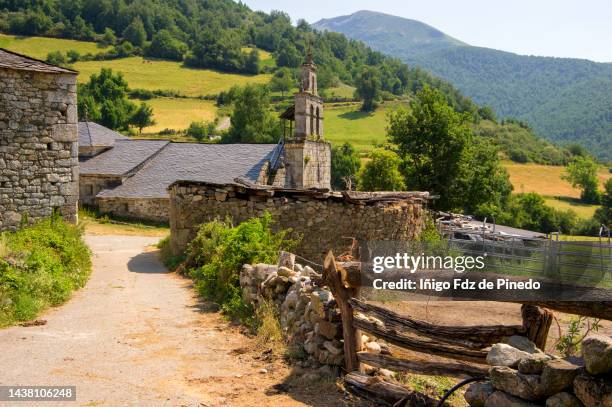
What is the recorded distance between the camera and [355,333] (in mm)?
5898

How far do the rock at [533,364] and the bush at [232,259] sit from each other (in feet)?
16.0

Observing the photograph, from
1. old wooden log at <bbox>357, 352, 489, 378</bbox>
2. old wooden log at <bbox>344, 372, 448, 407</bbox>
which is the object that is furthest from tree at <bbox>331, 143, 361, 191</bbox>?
old wooden log at <bbox>344, 372, 448, 407</bbox>

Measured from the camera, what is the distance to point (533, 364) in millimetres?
3961

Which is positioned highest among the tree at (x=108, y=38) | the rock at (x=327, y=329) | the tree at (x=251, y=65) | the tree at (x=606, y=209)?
the tree at (x=108, y=38)

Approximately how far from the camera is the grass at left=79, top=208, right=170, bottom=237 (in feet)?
70.8

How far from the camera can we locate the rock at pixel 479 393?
167 inches

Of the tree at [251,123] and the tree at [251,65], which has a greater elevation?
the tree at [251,65]

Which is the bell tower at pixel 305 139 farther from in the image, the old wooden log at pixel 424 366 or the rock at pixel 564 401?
the rock at pixel 564 401

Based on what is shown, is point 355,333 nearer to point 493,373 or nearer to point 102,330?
point 493,373

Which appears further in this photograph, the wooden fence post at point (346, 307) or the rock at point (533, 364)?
the wooden fence post at point (346, 307)

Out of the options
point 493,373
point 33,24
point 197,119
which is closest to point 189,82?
point 197,119

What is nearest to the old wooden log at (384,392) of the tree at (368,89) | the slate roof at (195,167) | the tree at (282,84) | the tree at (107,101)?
the slate roof at (195,167)

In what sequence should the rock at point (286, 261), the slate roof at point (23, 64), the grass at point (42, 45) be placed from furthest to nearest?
the grass at point (42, 45) → the slate roof at point (23, 64) → the rock at point (286, 261)

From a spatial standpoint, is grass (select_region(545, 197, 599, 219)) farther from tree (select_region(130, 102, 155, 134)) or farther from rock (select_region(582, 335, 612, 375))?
rock (select_region(582, 335, 612, 375))
